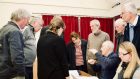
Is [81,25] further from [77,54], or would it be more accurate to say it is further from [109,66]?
[109,66]

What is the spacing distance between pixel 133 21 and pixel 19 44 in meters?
1.33

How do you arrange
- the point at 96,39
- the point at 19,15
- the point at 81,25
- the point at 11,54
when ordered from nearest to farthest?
the point at 11,54 → the point at 19,15 → the point at 96,39 → the point at 81,25

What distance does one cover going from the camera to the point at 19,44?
8.39 ft

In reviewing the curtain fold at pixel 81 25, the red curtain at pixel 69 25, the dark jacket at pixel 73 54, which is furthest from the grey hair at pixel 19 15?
the red curtain at pixel 69 25

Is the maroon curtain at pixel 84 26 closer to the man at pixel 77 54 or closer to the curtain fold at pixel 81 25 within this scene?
the curtain fold at pixel 81 25

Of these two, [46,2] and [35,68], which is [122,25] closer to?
[35,68]

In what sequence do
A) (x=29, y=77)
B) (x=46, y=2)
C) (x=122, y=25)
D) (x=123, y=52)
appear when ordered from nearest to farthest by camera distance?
(x=123, y=52) → (x=29, y=77) → (x=122, y=25) → (x=46, y=2)

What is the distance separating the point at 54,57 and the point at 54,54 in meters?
0.03

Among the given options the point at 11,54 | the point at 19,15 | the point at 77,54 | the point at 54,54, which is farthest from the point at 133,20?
the point at 77,54

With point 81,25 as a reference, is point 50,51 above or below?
below

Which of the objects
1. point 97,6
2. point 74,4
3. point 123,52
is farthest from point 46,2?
point 123,52

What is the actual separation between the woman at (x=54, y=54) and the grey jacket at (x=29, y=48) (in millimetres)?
586

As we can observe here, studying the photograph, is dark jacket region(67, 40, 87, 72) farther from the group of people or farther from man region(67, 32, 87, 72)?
the group of people

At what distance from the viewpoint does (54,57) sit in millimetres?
2496
